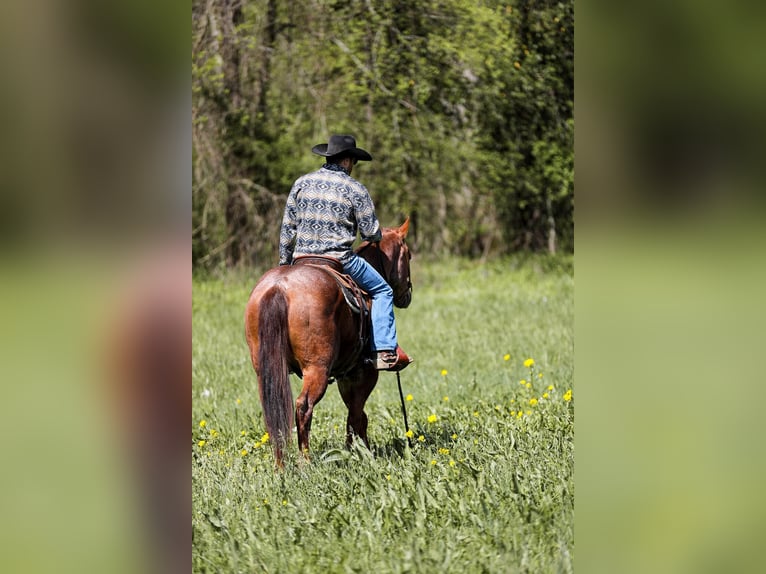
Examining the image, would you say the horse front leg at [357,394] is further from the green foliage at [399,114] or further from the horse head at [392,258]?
the green foliage at [399,114]

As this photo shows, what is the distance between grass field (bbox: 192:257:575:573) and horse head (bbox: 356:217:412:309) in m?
1.18

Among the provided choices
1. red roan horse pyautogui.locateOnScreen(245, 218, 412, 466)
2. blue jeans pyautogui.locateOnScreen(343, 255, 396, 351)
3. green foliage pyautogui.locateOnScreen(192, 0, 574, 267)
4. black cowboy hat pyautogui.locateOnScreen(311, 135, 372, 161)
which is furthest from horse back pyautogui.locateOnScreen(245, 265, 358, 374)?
green foliage pyautogui.locateOnScreen(192, 0, 574, 267)

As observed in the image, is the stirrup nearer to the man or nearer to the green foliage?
the man

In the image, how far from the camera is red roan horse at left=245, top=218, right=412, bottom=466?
5574 mm

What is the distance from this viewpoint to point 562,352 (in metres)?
10.2

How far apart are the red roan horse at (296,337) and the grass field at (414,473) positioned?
0.29 meters

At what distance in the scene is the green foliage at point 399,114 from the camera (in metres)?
17.8

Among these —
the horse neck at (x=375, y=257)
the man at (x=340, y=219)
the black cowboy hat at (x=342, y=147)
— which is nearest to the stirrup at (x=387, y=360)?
the man at (x=340, y=219)

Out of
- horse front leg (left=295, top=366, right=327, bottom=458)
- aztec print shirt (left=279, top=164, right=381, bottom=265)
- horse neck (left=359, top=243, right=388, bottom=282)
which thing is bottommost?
horse front leg (left=295, top=366, right=327, bottom=458)

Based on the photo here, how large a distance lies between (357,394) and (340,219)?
4.50ft

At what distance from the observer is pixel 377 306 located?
6.39m
